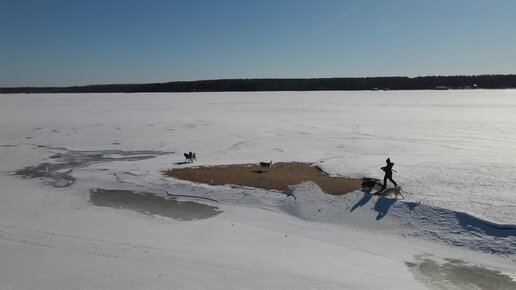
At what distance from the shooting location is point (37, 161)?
21.4m

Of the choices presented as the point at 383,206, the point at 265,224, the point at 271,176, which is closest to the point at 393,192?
the point at 383,206

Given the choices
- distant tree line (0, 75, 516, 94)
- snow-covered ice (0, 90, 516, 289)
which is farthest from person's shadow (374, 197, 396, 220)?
distant tree line (0, 75, 516, 94)

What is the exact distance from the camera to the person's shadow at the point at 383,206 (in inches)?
514

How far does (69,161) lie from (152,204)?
28.3ft

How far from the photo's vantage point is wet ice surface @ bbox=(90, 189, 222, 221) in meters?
13.8

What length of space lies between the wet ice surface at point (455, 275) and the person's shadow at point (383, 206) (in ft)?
8.69

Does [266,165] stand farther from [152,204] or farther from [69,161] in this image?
[69,161]

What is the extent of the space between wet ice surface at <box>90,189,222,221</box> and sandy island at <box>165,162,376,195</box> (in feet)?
6.73

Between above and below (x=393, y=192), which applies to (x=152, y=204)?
below

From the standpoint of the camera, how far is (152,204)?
1475 cm

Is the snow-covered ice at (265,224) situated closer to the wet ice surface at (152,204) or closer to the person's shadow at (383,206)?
the person's shadow at (383,206)

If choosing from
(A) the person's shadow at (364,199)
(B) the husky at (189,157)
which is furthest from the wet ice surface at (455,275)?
(B) the husky at (189,157)

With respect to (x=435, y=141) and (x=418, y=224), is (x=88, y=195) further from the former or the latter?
(x=435, y=141)

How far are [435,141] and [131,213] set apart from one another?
1752 centimetres
